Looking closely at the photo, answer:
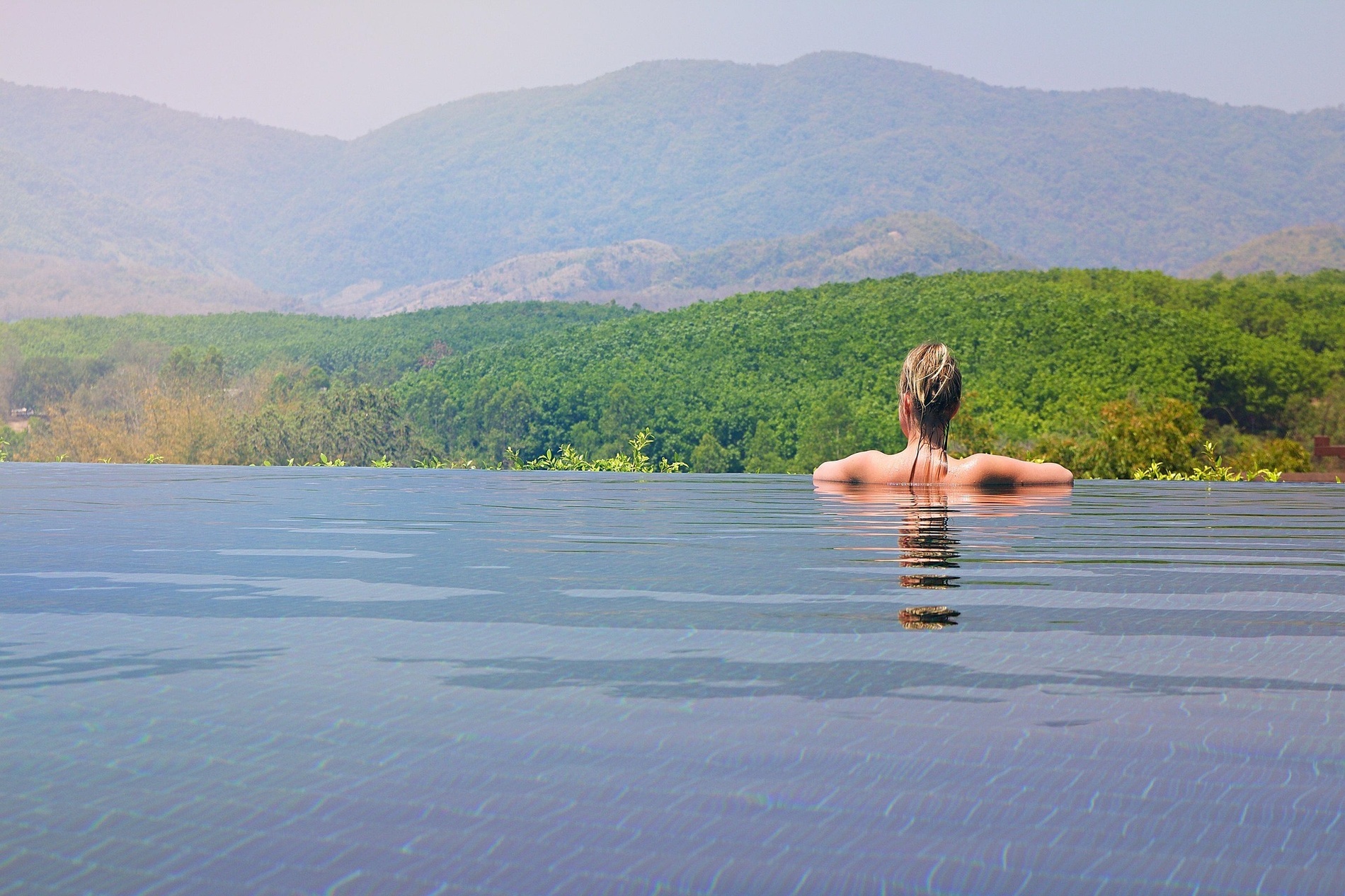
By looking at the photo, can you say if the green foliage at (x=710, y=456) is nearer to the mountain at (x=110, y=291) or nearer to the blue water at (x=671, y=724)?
the blue water at (x=671, y=724)

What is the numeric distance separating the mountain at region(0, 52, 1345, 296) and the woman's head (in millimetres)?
98747

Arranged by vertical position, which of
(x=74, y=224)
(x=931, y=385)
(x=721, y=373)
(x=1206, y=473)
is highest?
(x=74, y=224)

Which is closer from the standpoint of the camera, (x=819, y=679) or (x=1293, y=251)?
(x=819, y=679)

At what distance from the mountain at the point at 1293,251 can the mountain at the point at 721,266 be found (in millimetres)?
17310

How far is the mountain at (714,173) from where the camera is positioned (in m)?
119

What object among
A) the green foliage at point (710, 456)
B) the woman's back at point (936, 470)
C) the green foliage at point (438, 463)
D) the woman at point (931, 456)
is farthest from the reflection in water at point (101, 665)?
the green foliage at point (710, 456)

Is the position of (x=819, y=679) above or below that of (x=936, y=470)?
below

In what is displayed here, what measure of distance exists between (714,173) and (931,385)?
465 ft

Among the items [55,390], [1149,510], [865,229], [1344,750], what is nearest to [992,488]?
[1149,510]

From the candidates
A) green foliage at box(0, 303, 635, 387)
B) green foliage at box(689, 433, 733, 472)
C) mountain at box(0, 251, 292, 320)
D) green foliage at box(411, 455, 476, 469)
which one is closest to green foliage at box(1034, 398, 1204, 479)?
green foliage at box(411, 455, 476, 469)

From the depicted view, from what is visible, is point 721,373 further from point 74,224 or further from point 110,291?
point 74,224

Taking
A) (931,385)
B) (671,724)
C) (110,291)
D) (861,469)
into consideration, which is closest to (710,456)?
(861,469)

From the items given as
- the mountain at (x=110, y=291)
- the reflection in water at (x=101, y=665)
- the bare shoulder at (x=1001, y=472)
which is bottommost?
the reflection in water at (x=101, y=665)

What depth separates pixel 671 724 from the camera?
2.58m
